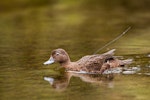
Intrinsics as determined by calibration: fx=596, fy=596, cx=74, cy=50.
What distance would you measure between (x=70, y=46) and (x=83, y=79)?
4.42 meters

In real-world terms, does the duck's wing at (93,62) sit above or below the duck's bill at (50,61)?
below

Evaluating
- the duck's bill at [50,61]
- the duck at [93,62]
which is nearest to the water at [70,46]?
the duck's bill at [50,61]

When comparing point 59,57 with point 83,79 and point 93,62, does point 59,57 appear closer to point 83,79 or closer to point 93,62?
point 93,62

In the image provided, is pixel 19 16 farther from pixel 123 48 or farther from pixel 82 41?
pixel 123 48

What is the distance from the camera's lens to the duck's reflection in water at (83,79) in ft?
39.9

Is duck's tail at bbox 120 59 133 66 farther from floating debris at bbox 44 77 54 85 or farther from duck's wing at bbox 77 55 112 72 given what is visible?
floating debris at bbox 44 77 54 85

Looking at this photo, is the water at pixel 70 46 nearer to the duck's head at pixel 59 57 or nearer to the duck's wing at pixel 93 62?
the duck's head at pixel 59 57

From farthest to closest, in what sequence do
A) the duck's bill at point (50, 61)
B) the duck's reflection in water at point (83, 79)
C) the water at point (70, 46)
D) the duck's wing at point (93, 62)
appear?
the duck's bill at point (50, 61), the duck's wing at point (93, 62), the duck's reflection in water at point (83, 79), the water at point (70, 46)

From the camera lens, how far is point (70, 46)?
1703 centimetres

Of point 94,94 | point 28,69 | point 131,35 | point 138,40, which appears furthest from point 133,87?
point 131,35

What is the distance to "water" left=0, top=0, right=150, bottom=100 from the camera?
11500 millimetres

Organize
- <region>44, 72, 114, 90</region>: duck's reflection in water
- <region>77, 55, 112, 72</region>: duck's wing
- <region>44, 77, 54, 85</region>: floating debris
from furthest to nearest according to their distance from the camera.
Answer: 1. <region>77, 55, 112, 72</region>: duck's wing
2. <region>44, 77, 54, 85</region>: floating debris
3. <region>44, 72, 114, 90</region>: duck's reflection in water

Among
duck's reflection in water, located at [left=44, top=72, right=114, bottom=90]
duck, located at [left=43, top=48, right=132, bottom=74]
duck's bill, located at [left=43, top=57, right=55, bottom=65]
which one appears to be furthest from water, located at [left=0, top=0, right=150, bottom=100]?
duck, located at [left=43, top=48, right=132, bottom=74]

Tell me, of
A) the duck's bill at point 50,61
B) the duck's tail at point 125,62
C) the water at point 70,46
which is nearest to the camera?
the water at point 70,46
